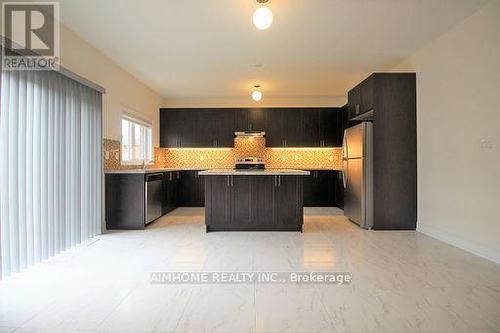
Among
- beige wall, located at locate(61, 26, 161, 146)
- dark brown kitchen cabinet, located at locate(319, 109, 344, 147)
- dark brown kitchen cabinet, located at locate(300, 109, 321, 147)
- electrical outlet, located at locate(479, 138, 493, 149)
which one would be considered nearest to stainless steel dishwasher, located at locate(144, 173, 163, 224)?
beige wall, located at locate(61, 26, 161, 146)

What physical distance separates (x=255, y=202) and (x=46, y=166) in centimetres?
258

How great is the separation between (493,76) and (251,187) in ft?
10.0

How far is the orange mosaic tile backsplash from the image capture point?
6938mm

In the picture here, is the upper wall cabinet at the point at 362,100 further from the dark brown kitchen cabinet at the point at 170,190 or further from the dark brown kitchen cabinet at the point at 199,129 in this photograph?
the dark brown kitchen cabinet at the point at 170,190

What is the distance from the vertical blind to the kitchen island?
1.62 metres

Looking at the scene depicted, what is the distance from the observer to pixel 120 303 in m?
2.00

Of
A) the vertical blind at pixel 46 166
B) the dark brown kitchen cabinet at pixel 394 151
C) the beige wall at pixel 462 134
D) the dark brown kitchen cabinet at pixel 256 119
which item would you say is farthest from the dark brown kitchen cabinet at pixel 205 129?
the beige wall at pixel 462 134

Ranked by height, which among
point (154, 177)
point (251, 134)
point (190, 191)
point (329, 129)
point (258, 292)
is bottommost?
point (258, 292)

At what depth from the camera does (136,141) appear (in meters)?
5.68

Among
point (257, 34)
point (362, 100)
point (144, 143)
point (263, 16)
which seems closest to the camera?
point (263, 16)

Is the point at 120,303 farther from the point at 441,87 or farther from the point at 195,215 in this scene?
the point at 441,87

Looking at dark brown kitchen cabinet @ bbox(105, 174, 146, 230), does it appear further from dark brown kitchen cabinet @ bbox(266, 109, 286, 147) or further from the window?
dark brown kitchen cabinet @ bbox(266, 109, 286, 147)

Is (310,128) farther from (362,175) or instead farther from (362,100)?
(362,175)

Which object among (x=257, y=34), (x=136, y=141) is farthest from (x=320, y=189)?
(x=136, y=141)
